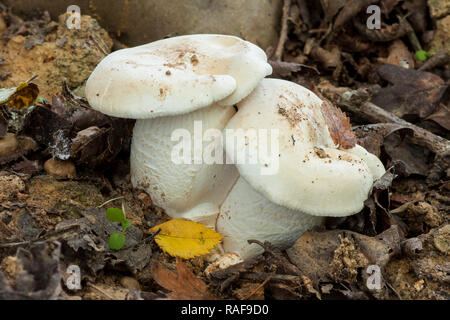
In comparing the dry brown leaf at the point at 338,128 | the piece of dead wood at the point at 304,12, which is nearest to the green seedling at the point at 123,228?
the dry brown leaf at the point at 338,128

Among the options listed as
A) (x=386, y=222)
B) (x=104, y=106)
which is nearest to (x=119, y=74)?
(x=104, y=106)

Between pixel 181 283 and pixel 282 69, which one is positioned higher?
pixel 282 69

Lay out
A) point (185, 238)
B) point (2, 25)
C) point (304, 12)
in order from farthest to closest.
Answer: point (304, 12), point (2, 25), point (185, 238)

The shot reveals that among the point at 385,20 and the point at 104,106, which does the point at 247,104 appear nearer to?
the point at 104,106

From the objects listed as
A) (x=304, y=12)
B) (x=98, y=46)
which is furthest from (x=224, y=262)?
(x=304, y=12)

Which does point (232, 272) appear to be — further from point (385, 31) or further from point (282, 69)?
point (385, 31)

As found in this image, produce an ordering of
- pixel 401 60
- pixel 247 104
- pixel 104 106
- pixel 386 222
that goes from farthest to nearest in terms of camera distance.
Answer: pixel 401 60
pixel 386 222
pixel 247 104
pixel 104 106
